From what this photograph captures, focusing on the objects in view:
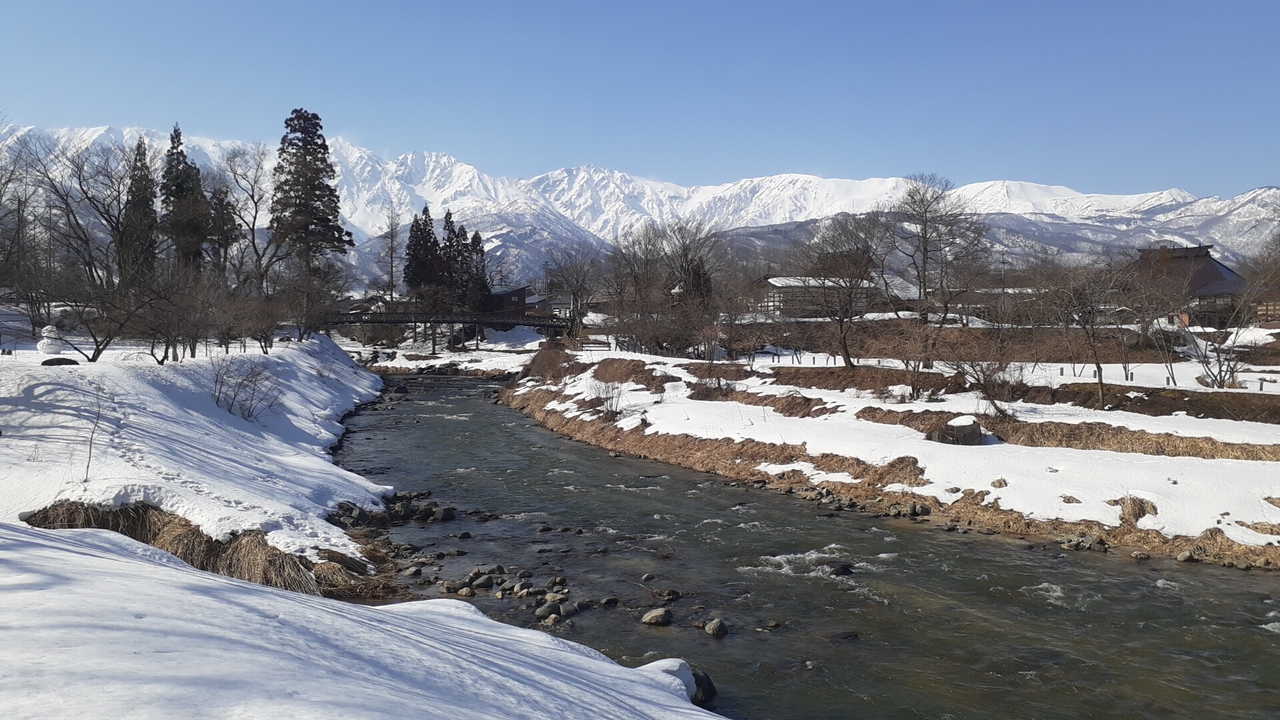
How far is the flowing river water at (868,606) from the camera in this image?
30.1ft

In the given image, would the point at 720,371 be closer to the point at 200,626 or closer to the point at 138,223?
the point at 200,626

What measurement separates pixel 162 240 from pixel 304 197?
9.70m

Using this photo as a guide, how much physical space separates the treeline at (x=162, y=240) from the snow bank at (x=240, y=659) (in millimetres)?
19016

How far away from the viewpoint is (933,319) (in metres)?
42.5

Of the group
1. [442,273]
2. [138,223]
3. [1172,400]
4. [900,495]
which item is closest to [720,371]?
[900,495]

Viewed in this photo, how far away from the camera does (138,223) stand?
3841 cm

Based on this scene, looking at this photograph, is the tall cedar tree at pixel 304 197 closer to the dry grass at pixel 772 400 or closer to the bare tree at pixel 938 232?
the dry grass at pixel 772 400

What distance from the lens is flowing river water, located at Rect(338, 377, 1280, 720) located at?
30.1 feet

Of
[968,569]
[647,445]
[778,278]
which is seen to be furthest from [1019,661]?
[778,278]

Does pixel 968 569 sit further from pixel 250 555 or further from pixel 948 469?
pixel 250 555

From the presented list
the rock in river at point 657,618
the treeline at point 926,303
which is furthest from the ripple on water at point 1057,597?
the treeline at point 926,303

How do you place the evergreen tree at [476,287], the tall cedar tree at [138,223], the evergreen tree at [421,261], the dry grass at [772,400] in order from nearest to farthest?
the dry grass at [772,400] < the tall cedar tree at [138,223] < the evergreen tree at [421,261] < the evergreen tree at [476,287]

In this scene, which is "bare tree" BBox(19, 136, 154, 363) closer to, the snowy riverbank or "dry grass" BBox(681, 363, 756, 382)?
the snowy riverbank

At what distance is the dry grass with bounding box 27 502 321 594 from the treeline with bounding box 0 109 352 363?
12237 millimetres
